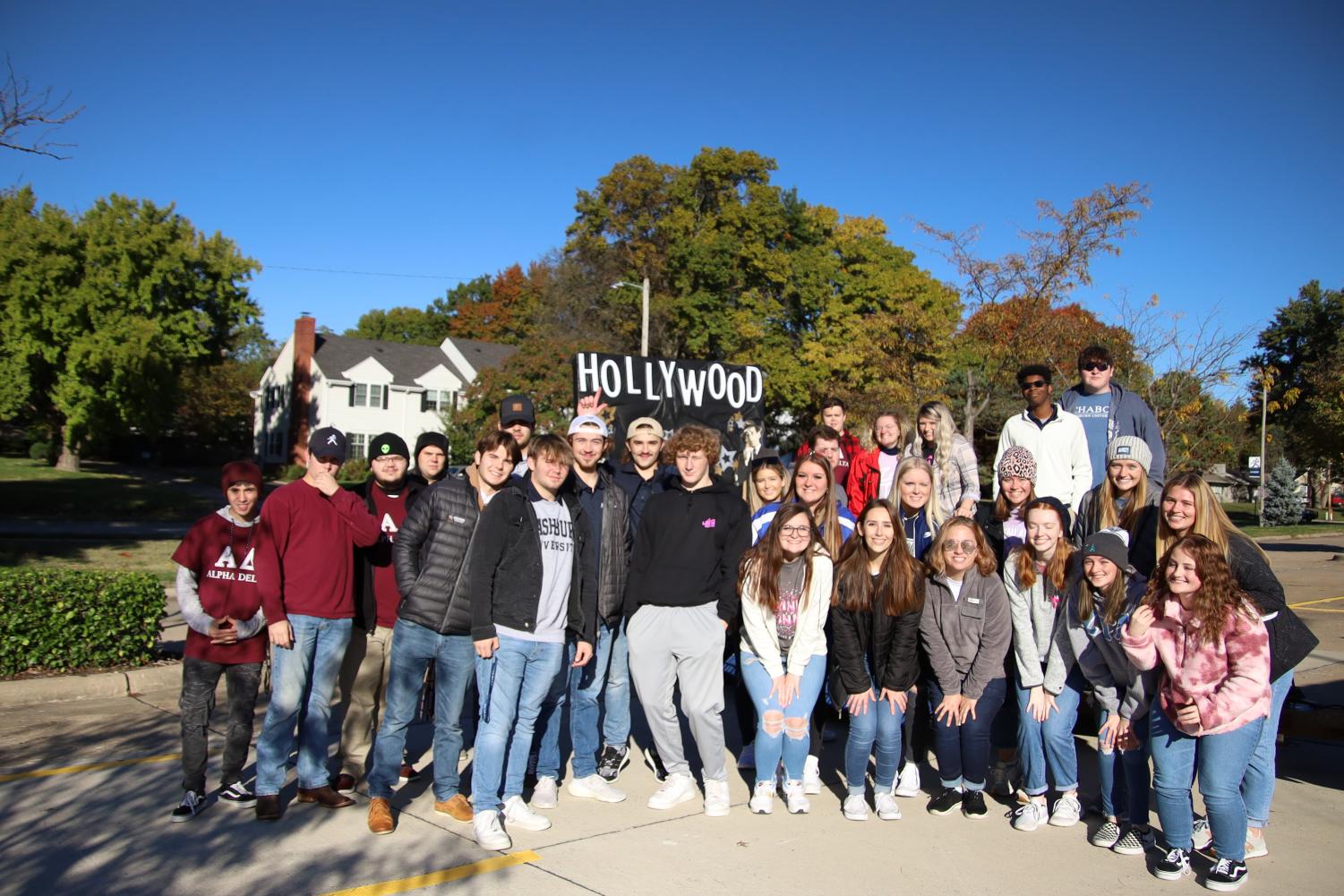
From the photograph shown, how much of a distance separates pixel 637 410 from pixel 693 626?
153 inches

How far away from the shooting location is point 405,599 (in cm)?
480

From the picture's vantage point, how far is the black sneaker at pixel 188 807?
4.67 m

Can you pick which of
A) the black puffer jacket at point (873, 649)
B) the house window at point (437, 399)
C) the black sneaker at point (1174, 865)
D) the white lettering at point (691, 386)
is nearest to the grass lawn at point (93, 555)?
the white lettering at point (691, 386)

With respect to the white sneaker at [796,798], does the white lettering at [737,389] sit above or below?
above

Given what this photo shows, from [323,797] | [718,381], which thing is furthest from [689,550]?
[718,381]

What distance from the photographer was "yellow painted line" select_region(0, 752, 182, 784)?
5.30 meters

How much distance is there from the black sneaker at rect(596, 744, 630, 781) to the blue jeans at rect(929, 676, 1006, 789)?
1798 mm

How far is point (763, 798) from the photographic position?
505cm

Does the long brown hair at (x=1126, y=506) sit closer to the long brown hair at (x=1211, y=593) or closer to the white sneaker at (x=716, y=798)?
the long brown hair at (x=1211, y=593)

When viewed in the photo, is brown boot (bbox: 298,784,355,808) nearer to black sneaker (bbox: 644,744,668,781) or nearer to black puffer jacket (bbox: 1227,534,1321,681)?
black sneaker (bbox: 644,744,668,781)

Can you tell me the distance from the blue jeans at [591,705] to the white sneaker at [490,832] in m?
0.67

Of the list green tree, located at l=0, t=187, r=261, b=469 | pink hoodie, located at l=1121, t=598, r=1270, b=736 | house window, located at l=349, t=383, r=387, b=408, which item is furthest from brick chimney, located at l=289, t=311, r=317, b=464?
pink hoodie, located at l=1121, t=598, r=1270, b=736

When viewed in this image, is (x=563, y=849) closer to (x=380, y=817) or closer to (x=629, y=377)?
(x=380, y=817)

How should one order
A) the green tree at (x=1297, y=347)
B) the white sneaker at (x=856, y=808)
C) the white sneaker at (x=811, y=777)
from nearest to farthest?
the white sneaker at (x=856, y=808) < the white sneaker at (x=811, y=777) < the green tree at (x=1297, y=347)
